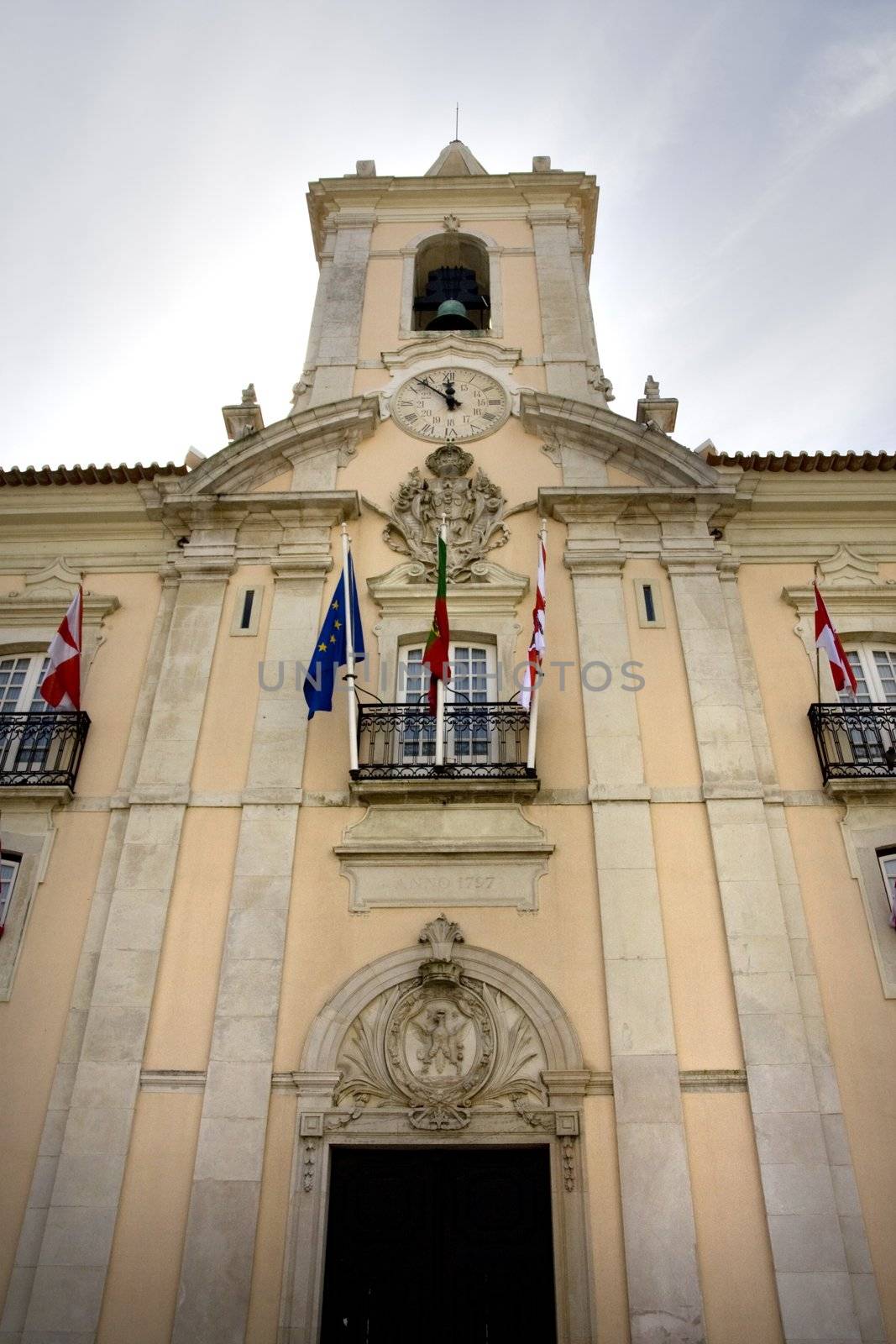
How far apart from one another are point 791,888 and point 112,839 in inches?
251

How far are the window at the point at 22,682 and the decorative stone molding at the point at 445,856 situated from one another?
3997 mm

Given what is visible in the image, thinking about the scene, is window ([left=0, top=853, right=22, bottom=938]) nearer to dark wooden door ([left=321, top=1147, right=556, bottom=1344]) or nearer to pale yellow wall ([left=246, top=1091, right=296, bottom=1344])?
pale yellow wall ([left=246, top=1091, right=296, bottom=1344])

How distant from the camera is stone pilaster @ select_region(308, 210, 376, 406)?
14.5 meters

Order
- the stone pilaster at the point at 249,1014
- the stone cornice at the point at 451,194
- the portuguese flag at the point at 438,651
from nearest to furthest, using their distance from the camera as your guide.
→ the stone pilaster at the point at 249,1014 → the portuguese flag at the point at 438,651 → the stone cornice at the point at 451,194

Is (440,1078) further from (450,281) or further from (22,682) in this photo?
(450,281)

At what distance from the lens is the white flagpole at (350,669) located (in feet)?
34.0

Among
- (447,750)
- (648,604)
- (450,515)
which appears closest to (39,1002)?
(447,750)

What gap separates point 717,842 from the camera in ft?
32.7

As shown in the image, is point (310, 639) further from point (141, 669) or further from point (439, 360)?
point (439, 360)

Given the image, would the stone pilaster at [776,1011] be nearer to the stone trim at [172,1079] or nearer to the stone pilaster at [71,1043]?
the stone trim at [172,1079]

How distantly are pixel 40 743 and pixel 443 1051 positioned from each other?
207 inches

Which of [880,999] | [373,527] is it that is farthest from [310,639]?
[880,999]

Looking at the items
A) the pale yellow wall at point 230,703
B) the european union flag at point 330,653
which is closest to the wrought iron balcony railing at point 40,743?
the pale yellow wall at point 230,703

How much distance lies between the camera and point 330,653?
1074 centimetres
